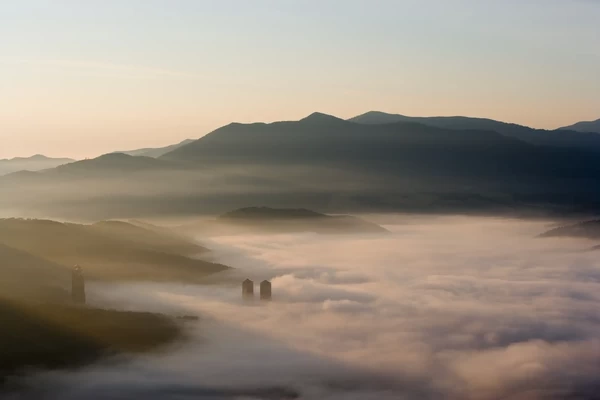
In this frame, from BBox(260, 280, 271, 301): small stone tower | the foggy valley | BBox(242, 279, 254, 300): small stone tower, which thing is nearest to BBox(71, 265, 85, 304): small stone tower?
the foggy valley

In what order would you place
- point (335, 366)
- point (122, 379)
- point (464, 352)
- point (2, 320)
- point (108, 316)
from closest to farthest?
point (122, 379), point (2, 320), point (108, 316), point (335, 366), point (464, 352)

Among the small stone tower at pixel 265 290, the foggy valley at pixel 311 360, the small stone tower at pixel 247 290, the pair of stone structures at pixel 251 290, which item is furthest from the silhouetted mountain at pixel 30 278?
the small stone tower at pixel 265 290

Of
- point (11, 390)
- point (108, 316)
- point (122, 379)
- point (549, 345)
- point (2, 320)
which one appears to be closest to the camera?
point (11, 390)

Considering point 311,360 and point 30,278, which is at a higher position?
point 30,278

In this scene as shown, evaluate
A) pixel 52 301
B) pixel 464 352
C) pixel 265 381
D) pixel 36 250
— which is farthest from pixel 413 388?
pixel 36 250

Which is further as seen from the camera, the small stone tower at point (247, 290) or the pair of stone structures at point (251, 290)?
the pair of stone structures at point (251, 290)

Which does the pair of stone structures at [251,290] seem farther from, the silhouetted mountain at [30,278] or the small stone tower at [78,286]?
the small stone tower at [78,286]

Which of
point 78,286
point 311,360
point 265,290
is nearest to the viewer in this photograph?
point 78,286

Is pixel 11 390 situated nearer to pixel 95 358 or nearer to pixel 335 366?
pixel 95 358

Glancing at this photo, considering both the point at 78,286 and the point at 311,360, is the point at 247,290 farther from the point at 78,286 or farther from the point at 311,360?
the point at 78,286

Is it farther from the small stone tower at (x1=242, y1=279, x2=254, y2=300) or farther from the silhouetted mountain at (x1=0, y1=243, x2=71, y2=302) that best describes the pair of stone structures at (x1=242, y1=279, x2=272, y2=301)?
the silhouetted mountain at (x1=0, y1=243, x2=71, y2=302)

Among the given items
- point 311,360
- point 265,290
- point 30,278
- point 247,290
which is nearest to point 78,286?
point 30,278
